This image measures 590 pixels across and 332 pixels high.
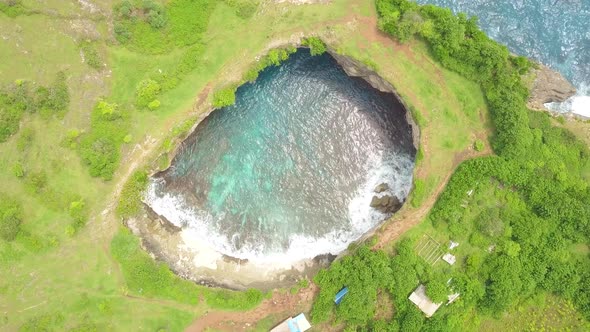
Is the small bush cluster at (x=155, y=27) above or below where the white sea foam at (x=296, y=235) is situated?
above

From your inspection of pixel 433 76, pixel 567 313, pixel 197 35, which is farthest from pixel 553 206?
pixel 197 35

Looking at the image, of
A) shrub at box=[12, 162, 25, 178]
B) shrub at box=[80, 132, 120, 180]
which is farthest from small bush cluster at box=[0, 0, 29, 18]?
shrub at box=[12, 162, 25, 178]

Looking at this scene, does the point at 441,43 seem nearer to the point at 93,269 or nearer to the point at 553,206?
the point at 553,206

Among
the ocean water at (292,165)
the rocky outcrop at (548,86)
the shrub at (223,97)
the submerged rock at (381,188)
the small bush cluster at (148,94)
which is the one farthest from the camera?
the submerged rock at (381,188)

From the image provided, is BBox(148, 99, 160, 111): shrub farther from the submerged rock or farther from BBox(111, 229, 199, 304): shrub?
the submerged rock

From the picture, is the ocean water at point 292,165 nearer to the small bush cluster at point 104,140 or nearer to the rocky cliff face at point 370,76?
the rocky cliff face at point 370,76

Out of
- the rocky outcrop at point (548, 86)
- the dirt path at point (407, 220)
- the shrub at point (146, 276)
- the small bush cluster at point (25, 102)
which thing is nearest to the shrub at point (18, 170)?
the small bush cluster at point (25, 102)

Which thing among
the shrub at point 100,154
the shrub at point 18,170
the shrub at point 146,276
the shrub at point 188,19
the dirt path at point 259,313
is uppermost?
the shrub at point 188,19
